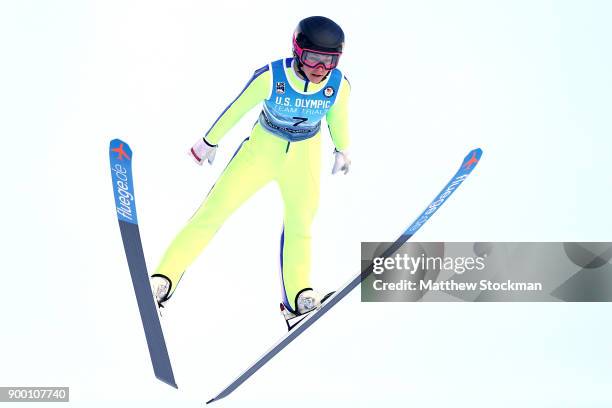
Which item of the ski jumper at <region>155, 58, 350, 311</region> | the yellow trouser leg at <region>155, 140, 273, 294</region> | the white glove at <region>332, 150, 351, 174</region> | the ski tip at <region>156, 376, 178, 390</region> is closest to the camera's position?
the ski tip at <region>156, 376, 178, 390</region>

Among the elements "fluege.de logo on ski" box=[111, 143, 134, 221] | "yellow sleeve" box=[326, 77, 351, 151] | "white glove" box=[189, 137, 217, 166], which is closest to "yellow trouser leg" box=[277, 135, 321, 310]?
"yellow sleeve" box=[326, 77, 351, 151]

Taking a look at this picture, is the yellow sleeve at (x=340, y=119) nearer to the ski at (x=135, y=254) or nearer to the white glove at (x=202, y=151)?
the white glove at (x=202, y=151)

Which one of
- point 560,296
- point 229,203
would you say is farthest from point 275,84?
point 560,296

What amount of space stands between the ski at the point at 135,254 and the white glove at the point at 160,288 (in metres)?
0.31

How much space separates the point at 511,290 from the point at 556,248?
2.22 feet

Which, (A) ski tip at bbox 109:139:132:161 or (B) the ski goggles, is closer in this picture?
(A) ski tip at bbox 109:139:132:161

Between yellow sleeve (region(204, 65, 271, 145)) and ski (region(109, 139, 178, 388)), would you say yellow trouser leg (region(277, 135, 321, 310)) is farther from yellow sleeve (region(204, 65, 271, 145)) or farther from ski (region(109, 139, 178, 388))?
ski (region(109, 139, 178, 388))

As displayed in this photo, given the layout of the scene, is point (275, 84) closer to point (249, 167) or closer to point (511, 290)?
point (249, 167)

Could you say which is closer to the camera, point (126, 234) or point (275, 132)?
point (126, 234)

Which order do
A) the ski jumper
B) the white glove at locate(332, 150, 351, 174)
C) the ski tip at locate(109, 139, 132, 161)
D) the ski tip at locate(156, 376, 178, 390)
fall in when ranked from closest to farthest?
the ski tip at locate(109, 139, 132, 161), the ski tip at locate(156, 376, 178, 390), the ski jumper, the white glove at locate(332, 150, 351, 174)

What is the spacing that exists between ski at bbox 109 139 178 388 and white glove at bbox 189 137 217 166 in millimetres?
614

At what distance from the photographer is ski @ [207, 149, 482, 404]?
3660 millimetres

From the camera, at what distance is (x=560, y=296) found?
16.7 ft

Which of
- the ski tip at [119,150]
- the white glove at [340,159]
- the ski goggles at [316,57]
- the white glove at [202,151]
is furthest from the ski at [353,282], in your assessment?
the ski tip at [119,150]
